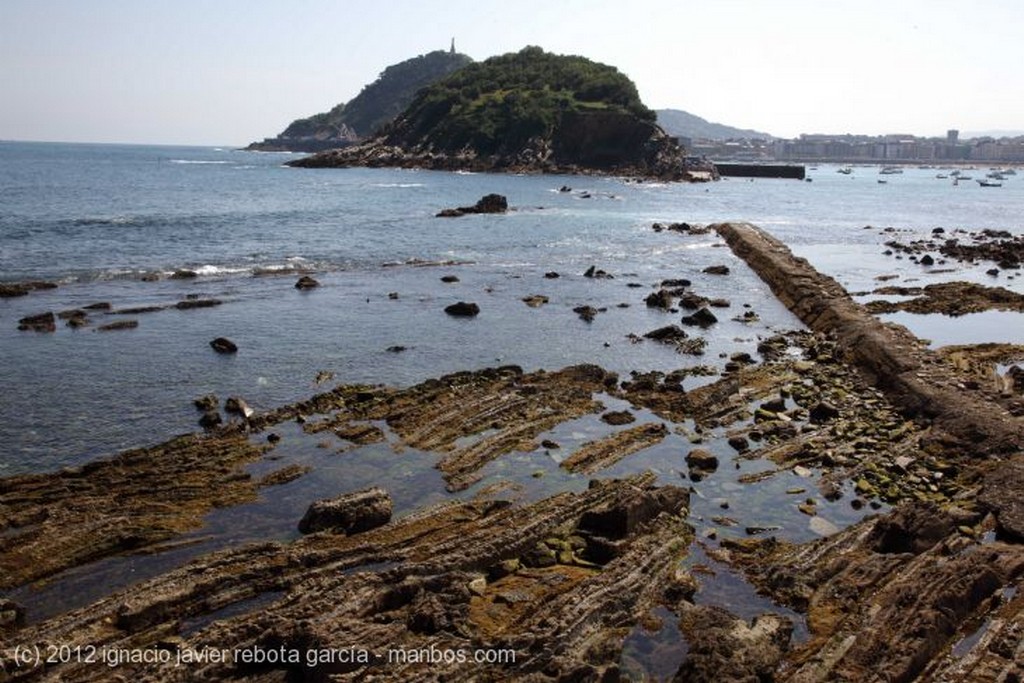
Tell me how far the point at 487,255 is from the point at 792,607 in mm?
51546

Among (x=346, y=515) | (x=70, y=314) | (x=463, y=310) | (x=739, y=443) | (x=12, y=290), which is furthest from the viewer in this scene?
(x=12, y=290)

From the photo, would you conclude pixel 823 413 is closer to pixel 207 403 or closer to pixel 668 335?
pixel 668 335

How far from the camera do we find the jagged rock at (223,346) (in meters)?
32.3

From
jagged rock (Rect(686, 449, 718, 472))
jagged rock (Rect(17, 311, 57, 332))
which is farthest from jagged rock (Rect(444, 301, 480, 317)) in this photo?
jagged rock (Rect(686, 449, 718, 472))

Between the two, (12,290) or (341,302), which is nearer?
(12,290)

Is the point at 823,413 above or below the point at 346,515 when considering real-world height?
above

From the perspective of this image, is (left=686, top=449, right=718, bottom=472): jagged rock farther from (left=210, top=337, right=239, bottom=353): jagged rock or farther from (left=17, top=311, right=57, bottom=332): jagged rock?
(left=17, top=311, right=57, bottom=332): jagged rock

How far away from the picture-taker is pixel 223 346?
32.4 metres

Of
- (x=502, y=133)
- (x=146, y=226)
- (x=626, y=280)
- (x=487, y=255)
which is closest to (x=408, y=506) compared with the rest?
(x=626, y=280)

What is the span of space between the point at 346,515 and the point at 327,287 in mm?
33174

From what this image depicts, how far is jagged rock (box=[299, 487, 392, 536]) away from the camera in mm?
16969

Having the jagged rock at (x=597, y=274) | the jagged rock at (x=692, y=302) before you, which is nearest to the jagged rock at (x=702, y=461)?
the jagged rock at (x=692, y=302)

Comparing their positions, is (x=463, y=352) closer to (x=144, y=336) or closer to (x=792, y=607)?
(x=144, y=336)

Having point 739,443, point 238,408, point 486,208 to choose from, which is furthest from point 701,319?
point 486,208
